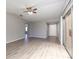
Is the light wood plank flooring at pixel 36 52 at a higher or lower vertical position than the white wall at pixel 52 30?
lower

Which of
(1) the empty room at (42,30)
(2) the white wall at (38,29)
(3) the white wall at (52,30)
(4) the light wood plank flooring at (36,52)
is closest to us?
(4) the light wood plank flooring at (36,52)

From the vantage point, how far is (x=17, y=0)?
11.9 ft

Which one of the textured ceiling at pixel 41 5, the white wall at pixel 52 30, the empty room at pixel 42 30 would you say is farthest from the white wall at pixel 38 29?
the textured ceiling at pixel 41 5

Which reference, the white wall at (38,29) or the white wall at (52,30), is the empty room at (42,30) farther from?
the white wall at (52,30)

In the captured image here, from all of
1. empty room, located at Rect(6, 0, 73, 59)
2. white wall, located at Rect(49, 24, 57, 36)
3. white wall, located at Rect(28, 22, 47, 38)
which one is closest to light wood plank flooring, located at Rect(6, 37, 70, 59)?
empty room, located at Rect(6, 0, 73, 59)

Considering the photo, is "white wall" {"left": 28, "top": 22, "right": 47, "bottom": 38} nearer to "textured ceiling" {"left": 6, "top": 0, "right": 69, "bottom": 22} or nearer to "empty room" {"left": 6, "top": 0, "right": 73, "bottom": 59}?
"empty room" {"left": 6, "top": 0, "right": 73, "bottom": 59}

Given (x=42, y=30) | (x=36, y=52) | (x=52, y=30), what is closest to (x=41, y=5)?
(x=36, y=52)

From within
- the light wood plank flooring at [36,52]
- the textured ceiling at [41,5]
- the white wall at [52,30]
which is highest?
the textured ceiling at [41,5]

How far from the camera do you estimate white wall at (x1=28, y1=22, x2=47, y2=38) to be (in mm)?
11477

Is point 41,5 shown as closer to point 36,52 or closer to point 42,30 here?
point 36,52

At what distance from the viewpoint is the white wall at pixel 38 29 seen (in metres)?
11.5

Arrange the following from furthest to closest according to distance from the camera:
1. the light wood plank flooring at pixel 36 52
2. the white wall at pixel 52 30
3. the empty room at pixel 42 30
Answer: the white wall at pixel 52 30 → the empty room at pixel 42 30 → the light wood plank flooring at pixel 36 52
